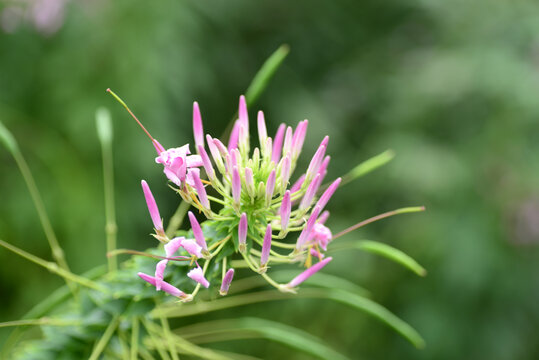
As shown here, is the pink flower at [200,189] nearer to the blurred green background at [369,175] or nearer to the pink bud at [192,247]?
the pink bud at [192,247]

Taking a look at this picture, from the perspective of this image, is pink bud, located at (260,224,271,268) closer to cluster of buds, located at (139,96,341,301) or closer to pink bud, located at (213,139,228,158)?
cluster of buds, located at (139,96,341,301)

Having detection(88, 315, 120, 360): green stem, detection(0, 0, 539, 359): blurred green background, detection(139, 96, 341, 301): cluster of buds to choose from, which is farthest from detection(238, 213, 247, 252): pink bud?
detection(0, 0, 539, 359): blurred green background

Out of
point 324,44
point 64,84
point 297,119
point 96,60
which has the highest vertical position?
point 324,44

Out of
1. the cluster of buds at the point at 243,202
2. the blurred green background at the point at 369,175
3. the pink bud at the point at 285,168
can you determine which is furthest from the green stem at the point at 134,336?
the blurred green background at the point at 369,175

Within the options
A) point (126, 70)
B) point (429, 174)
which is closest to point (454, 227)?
point (429, 174)

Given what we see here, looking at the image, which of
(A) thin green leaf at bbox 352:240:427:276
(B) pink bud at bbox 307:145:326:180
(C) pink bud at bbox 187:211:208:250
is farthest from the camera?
(A) thin green leaf at bbox 352:240:427:276

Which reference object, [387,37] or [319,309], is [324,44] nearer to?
[387,37]

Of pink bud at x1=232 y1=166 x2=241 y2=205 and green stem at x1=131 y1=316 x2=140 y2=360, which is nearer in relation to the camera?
pink bud at x1=232 y1=166 x2=241 y2=205

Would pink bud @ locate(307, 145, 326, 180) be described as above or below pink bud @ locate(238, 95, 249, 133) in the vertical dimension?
below
